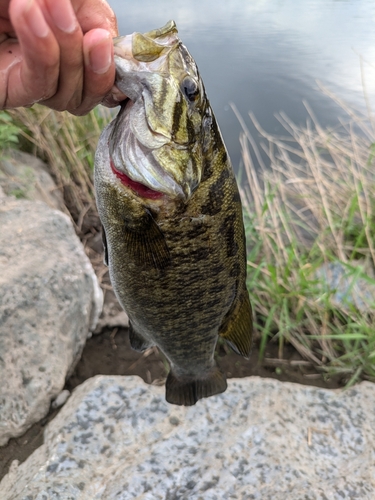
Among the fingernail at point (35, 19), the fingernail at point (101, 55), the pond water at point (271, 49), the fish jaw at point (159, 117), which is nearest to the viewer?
the fingernail at point (35, 19)

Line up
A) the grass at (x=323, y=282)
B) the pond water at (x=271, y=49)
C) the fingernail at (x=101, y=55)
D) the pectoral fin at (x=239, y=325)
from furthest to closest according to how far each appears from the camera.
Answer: the pond water at (x=271, y=49) → the grass at (x=323, y=282) → the pectoral fin at (x=239, y=325) → the fingernail at (x=101, y=55)

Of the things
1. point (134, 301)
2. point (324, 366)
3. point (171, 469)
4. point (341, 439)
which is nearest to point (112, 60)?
point (134, 301)

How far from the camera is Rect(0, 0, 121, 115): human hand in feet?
2.87

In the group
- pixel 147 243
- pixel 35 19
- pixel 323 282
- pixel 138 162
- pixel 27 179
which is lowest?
pixel 323 282

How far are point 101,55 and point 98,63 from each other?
24 mm

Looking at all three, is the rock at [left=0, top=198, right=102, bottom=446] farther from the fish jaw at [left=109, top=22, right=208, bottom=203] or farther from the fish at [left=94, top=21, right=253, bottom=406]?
the fish jaw at [left=109, top=22, right=208, bottom=203]

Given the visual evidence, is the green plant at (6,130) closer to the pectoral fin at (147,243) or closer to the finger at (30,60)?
the finger at (30,60)

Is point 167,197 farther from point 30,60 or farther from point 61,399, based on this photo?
point 61,399

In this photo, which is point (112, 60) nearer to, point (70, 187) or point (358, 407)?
point (358, 407)

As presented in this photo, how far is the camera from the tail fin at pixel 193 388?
2.02m

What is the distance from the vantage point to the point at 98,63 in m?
1.06

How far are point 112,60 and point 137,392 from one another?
6.51 ft

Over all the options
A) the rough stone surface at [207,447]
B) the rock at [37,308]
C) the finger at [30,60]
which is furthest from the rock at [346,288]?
the finger at [30,60]

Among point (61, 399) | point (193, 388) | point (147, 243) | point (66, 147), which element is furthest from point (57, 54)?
point (66, 147)
